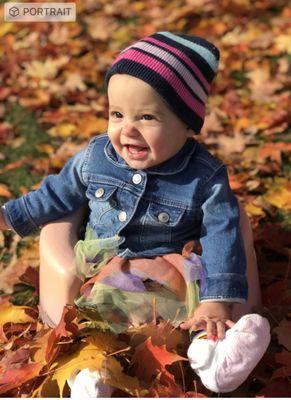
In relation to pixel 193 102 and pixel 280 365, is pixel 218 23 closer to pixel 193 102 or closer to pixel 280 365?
pixel 193 102

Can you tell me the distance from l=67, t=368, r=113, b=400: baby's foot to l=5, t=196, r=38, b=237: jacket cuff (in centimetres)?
75

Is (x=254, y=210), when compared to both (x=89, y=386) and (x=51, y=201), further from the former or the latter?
(x=89, y=386)

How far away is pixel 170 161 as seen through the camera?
2.39 m

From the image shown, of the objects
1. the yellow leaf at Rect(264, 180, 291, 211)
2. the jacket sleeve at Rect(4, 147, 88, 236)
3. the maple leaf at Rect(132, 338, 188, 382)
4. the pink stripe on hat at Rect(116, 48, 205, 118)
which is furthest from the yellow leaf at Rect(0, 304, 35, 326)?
the yellow leaf at Rect(264, 180, 291, 211)

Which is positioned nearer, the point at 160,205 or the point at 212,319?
the point at 212,319

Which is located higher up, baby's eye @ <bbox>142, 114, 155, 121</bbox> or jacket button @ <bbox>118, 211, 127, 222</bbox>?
baby's eye @ <bbox>142, 114, 155, 121</bbox>

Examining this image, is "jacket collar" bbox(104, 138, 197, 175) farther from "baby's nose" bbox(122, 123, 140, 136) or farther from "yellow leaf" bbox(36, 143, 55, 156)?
"yellow leaf" bbox(36, 143, 55, 156)

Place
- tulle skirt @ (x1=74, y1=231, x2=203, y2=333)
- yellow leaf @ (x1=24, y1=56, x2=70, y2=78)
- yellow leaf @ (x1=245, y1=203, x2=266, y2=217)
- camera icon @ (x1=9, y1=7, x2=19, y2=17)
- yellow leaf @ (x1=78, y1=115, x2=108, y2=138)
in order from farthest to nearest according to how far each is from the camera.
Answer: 1. camera icon @ (x1=9, y1=7, x2=19, y2=17)
2. yellow leaf @ (x1=24, y1=56, x2=70, y2=78)
3. yellow leaf @ (x1=78, y1=115, x2=108, y2=138)
4. yellow leaf @ (x1=245, y1=203, x2=266, y2=217)
5. tulle skirt @ (x1=74, y1=231, x2=203, y2=333)

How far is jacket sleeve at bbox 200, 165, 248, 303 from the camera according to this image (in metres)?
2.27

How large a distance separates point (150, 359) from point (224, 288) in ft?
1.20

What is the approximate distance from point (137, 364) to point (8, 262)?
110 centimetres

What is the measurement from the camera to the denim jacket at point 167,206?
2299 mm

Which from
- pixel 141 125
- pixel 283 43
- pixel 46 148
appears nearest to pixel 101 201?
pixel 141 125

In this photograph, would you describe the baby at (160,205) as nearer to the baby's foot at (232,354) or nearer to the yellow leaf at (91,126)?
the baby's foot at (232,354)
